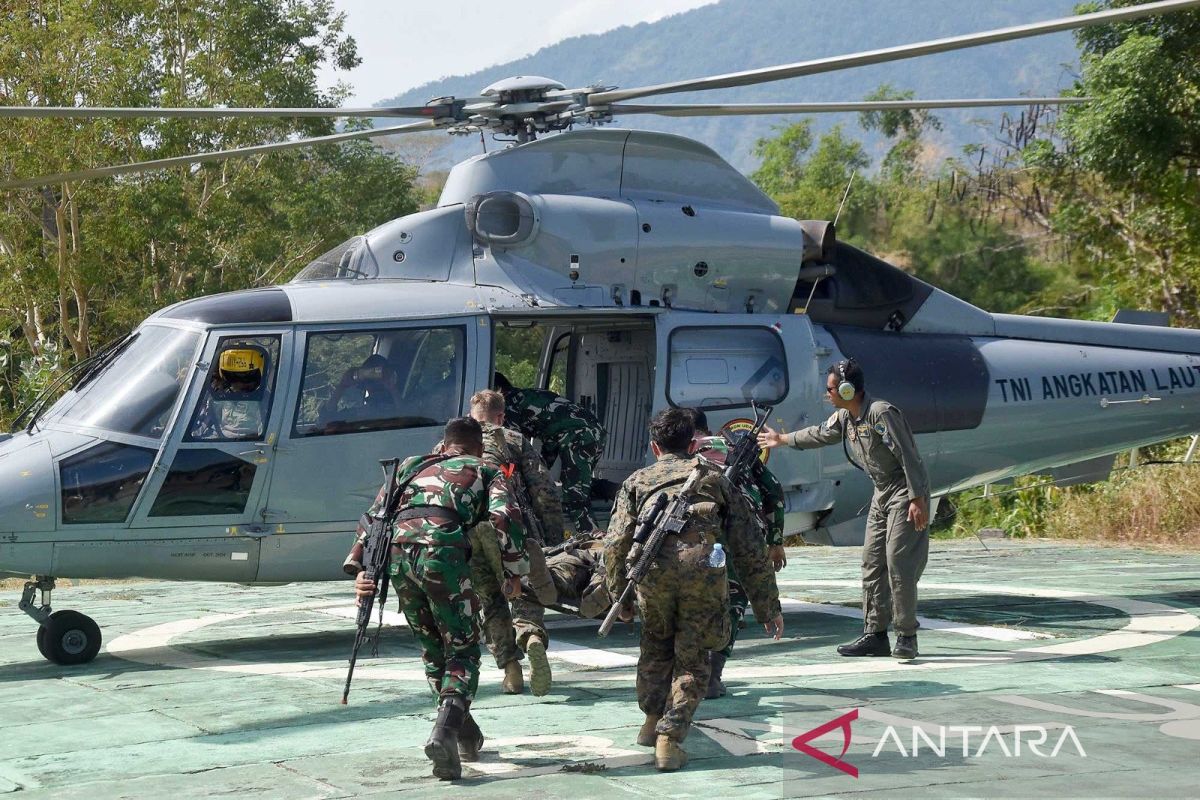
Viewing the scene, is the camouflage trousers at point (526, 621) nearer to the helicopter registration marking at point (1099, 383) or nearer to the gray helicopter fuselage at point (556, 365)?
the gray helicopter fuselage at point (556, 365)

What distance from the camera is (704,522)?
5840 millimetres

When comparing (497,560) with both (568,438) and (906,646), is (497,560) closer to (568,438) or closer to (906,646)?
(568,438)

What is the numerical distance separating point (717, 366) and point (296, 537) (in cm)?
307

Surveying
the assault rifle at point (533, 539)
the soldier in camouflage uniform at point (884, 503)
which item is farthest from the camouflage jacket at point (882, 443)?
the assault rifle at point (533, 539)

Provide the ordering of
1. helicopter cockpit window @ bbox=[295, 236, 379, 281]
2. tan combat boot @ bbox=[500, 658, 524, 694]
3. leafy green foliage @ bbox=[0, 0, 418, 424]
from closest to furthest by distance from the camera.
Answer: tan combat boot @ bbox=[500, 658, 524, 694] → helicopter cockpit window @ bbox=[295, 236, 379, 281] → leafy green foliage @ bbox=[0, 0, 418, 424]

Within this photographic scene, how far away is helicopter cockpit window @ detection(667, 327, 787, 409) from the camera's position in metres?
9.48

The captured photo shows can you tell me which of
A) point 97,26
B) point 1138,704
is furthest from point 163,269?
point 1138,704

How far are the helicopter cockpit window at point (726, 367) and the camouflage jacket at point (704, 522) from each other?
3.21 m

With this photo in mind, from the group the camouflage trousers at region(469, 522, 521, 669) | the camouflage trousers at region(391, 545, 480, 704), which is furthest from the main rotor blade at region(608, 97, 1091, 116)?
the camouflage trousers at region(391, 545, 480, 704)

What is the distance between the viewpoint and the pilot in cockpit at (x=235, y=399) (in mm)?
8344

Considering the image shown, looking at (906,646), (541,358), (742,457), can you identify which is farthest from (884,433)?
(541,358)

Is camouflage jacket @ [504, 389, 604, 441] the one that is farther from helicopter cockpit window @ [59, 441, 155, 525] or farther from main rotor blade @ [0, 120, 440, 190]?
helicopter cockpit window @ [59, 441, 155, 525]

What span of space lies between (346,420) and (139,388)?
48.5 inches

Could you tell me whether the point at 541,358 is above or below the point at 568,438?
above
